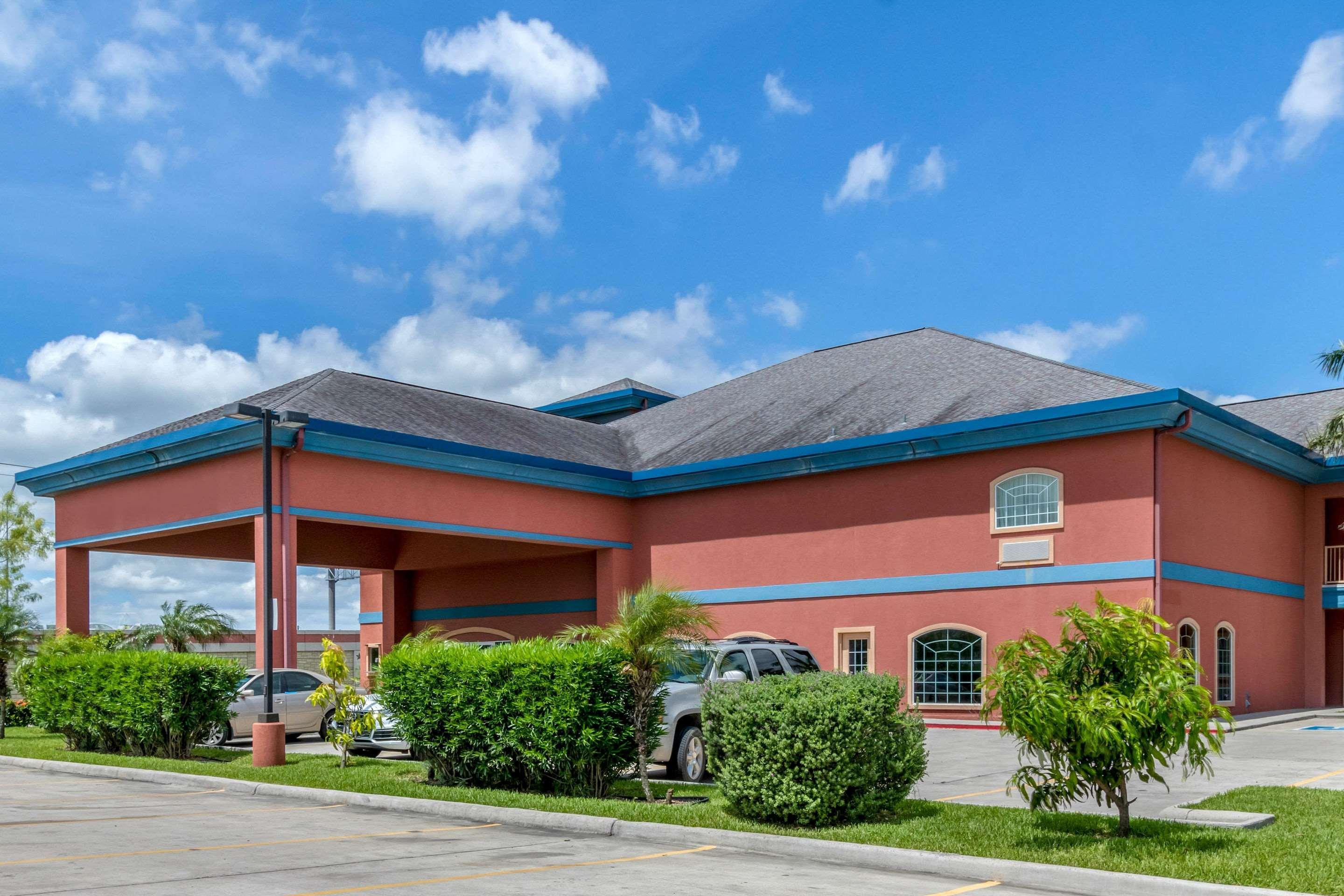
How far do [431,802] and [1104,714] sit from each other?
25.8ft

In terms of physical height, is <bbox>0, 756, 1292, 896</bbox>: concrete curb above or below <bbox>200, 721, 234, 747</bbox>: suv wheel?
above

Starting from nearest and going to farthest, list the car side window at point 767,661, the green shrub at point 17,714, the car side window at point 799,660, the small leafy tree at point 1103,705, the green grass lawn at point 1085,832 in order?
1. the green grass lawn at point 1085,832
2. the small leafy tree at point 1103,705
3. the car side window at point 767,661
4. the car side window at point 799,660
5. the green shrub at point 17,714

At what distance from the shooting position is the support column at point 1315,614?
99.1ft

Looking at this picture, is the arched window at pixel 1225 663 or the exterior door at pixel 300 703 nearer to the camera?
the exterior door at pixel 300 703

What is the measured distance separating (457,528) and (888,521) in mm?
9536

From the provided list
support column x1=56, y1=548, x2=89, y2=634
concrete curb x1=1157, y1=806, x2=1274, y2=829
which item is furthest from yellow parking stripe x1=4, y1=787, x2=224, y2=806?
support column x1=56, y1=548, x2=89, y2=634

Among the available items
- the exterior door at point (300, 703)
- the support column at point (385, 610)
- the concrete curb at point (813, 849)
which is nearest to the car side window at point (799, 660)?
the concrete curb at point (813, 849)

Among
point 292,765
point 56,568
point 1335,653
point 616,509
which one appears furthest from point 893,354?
point 56,568

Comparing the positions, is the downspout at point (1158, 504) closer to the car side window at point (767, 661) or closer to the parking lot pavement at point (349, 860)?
the car side window at point (767, 661)

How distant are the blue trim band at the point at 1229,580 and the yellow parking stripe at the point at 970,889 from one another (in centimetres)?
1447

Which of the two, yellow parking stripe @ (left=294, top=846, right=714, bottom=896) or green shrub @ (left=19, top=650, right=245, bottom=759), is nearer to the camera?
yellow parking stripe @ (left=294, top=846, right=714, bottom=896)

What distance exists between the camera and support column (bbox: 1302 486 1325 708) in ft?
Answer: 99.1

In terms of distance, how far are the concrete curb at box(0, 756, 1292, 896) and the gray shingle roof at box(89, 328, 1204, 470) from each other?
12174 mm

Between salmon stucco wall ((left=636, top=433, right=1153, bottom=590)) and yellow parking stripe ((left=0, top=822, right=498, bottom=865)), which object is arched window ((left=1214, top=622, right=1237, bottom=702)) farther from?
yellow parking stripe ((left=0, top=822, right=498, bottom=865))
